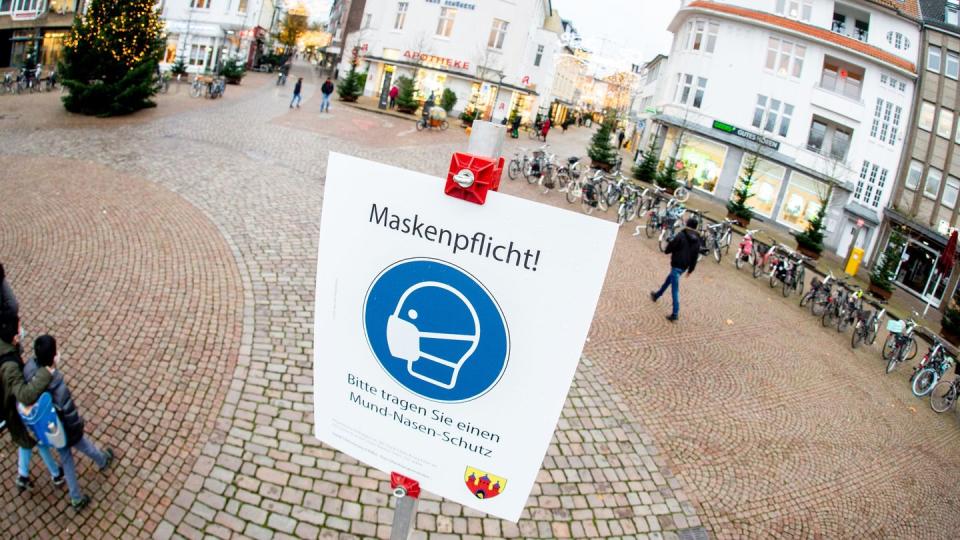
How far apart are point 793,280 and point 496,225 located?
47.6ft

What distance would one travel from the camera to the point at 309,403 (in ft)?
19.6

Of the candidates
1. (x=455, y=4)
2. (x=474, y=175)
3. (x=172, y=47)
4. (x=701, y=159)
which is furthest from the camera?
(x=172, y=47)

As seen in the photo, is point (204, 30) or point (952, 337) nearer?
point (952, 337)

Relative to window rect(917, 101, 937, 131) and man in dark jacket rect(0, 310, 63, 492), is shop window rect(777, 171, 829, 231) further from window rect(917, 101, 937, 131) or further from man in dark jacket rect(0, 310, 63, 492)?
man in dark jacket rect(0, 310, 63, 492)

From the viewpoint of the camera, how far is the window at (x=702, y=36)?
30630mm

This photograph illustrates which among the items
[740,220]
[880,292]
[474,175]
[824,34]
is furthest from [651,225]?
[824,34]

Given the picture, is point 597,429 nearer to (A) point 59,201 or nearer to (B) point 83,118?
(A) point 59,201

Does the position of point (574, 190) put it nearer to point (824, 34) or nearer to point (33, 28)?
point (824, 34)

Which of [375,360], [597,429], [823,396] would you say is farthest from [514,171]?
[375,360]

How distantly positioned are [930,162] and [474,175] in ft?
121

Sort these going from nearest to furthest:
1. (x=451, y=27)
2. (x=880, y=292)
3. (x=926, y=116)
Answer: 1. (x=880, y=292)
2. (x=926, y=116)
3. (x=451, y=27)

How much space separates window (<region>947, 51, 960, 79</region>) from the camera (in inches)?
1172

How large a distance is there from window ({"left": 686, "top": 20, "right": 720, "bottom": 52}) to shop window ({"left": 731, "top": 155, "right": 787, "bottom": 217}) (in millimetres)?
6705

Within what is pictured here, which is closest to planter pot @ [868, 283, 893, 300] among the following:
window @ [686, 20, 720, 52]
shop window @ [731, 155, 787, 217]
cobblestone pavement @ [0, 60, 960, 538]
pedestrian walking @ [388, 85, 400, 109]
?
cobblestone pavement @ [0, 60, 960, 538]
